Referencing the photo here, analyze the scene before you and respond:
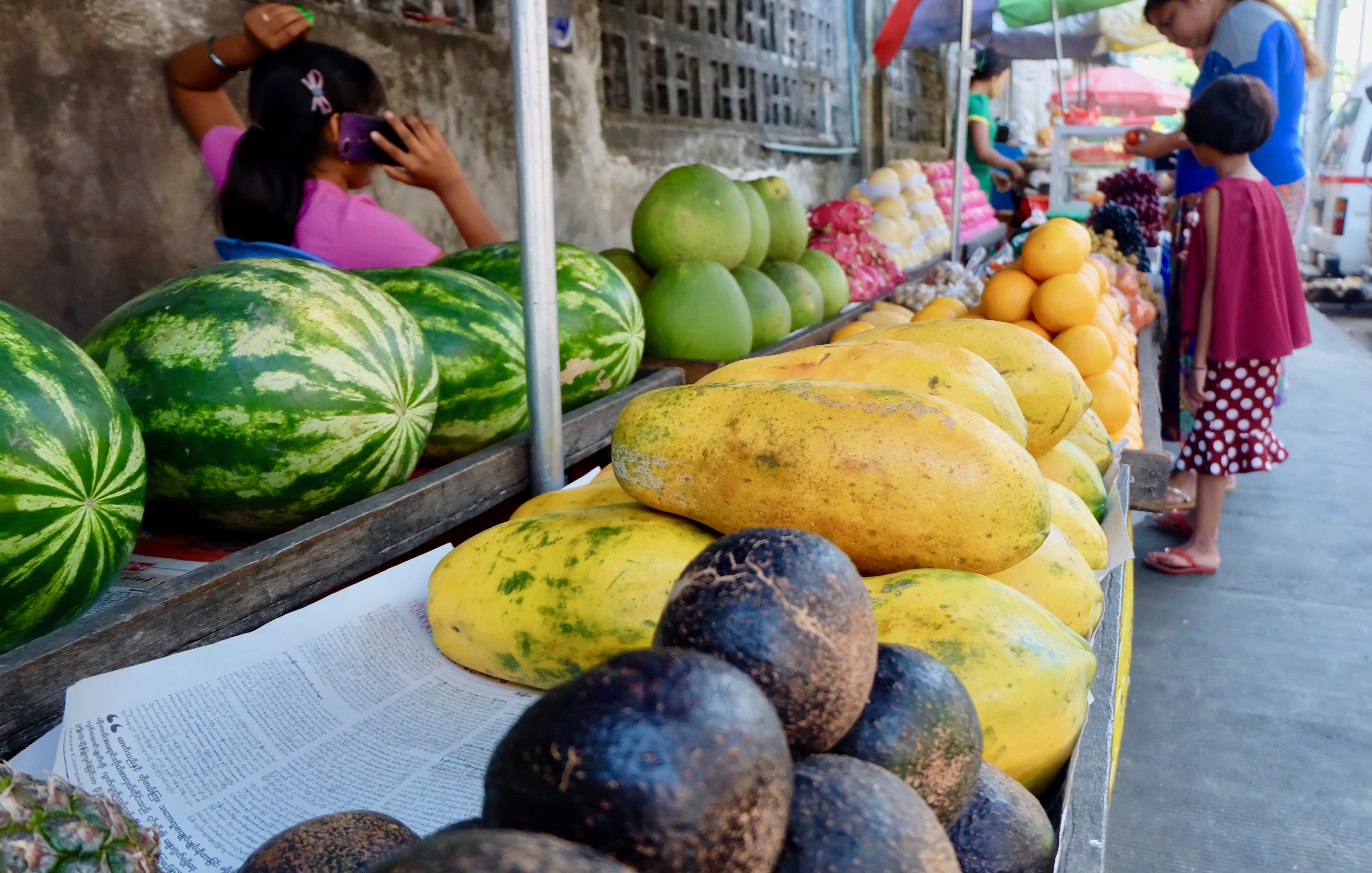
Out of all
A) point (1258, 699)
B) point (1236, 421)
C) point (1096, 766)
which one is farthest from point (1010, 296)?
point (1096, 766)

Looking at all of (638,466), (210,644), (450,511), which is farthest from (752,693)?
(450,511)

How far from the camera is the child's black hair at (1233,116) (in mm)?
3820

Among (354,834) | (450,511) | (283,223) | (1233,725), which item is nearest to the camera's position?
(354,834)

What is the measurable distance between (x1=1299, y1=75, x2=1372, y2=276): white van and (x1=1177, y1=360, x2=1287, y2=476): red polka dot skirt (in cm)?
1013

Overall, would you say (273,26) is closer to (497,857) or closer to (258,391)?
(258,391)

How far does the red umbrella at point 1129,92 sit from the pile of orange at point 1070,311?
16.6 m

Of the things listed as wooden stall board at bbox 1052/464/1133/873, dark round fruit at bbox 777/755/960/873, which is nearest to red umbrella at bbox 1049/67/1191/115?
wooden stall board at bbox 1052/464/1133/873

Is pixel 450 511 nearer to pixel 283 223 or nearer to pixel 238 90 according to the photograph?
pixel 283 223

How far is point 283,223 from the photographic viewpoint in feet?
8.48

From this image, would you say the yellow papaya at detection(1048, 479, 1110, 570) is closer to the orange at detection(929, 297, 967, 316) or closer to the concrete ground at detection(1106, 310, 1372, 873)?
the concrete ground at detection(1106, 310, 1372, 873)

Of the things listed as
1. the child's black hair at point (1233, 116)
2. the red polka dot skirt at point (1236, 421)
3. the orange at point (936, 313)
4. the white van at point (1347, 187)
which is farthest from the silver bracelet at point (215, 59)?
the white van at point (1347, 187)

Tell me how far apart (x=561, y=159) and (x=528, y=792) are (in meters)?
4.41

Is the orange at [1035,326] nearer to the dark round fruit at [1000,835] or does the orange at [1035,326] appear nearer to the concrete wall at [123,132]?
the concrete wall at [123,132]

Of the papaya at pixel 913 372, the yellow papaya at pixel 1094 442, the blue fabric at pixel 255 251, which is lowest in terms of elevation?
the yellow papaya at pixel 1094 442
